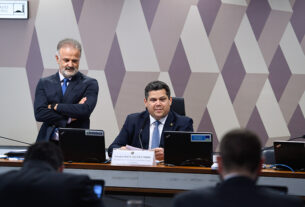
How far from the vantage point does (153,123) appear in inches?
147

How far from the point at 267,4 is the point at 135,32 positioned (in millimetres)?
1616

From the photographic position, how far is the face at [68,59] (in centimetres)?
381

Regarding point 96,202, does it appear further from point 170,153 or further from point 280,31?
point 280,31

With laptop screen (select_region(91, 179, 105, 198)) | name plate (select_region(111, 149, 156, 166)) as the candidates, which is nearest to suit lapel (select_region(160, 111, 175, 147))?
name plate (select_region(111, 149, 156, 166))

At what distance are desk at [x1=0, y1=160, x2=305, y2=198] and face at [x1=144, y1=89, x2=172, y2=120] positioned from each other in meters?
0.88

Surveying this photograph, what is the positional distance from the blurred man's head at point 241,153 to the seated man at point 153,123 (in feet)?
6.77

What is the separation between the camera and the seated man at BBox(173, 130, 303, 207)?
58.4 inches

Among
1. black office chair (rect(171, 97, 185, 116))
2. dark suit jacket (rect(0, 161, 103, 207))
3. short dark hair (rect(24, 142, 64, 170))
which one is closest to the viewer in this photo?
dark suit jacket (rect(0, 161, 103, 207))

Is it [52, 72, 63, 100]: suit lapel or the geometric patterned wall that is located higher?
the geometric patterned wall

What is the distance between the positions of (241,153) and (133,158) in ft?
4.96


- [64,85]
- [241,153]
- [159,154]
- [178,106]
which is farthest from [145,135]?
[241,153]

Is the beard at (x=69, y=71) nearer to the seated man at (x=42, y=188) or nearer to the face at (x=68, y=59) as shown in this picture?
the face at (x=68, y=59)

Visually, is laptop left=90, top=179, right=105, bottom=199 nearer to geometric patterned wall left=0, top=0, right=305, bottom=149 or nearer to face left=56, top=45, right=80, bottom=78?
face left=56, top=45, right=80, bottom=78

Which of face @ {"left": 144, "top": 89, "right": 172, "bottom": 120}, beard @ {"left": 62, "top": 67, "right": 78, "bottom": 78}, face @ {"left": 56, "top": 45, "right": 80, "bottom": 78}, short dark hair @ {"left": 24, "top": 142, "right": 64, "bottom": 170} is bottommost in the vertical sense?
short dark hair @ {"left": 24, "top": 142, "right": 64, "bottom": 170}
